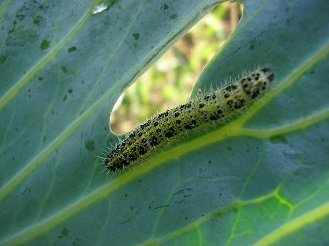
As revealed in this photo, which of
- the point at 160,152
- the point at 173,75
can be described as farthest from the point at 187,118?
the point at 173,75

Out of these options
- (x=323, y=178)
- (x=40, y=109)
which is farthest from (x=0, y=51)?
(x=323, y=178)

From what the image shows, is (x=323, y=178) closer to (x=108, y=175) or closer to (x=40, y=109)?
(x=108, y=175)

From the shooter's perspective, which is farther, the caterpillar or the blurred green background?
the blurred green background

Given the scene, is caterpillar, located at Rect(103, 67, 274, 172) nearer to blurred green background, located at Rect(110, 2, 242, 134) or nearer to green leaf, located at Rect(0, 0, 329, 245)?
green leaf, located at Rect(0, 0, 329, 245)

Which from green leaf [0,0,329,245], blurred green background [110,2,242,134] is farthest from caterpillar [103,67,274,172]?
blurred green background [110,2,242,134]

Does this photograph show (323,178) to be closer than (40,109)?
Yes

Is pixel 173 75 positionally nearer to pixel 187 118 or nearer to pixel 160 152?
pixel 187 118

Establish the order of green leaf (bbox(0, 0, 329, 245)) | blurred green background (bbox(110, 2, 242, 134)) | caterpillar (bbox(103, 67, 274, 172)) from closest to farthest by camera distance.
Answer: green leaf (bbox(0, 0, 329, 245)) → caterpillar (bbox(103, 67, 274, 172)) → blurred green background (bbox(110, 2, 242, 134))
